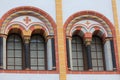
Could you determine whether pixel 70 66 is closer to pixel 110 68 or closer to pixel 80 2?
Answer: pixel 110 68

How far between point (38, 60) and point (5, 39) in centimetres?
207

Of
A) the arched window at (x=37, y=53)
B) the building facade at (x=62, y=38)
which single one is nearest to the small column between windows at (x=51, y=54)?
the building facade at (x=62, y=38)

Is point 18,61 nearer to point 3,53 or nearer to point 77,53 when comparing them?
point 3,53

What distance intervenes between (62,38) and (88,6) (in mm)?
2514

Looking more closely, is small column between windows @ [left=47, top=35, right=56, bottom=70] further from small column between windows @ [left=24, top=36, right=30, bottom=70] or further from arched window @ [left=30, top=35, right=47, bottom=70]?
small column between windows @ [left=24, top=36, right=30, bottom=70]

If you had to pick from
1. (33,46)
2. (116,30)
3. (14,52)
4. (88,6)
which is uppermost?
(88,6)

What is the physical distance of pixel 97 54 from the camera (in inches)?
963

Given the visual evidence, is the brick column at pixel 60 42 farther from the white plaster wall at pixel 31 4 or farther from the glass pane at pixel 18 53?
the glass pane at pixel 18 53

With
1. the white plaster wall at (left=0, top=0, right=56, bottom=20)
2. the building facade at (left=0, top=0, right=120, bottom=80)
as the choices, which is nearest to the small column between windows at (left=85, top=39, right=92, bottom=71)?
the building facade at (left=0, top=0, right=120, bottom=80)

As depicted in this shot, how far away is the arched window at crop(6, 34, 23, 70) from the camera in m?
23.4

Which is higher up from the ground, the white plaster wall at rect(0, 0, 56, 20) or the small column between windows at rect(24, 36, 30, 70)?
the white plaster wall at rect(0, 0, 56, 20)

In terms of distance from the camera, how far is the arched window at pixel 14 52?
23422 mm
